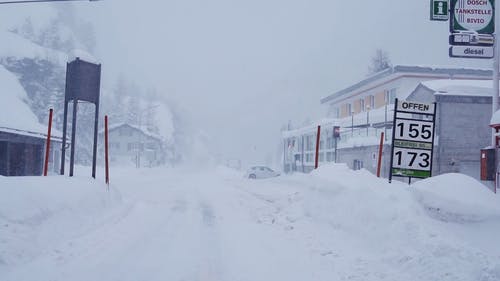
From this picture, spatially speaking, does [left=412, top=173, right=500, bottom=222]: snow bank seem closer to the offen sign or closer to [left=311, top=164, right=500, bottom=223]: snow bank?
[left=311, top=164, right=500, bottom=223]: snow bank

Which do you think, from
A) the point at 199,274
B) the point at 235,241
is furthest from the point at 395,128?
the point at 199,274

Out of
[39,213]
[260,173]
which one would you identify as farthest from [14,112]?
[260,173]

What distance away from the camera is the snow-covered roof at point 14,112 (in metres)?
20.8

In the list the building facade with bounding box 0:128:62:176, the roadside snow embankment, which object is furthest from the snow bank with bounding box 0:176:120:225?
the building facade with bounding box 0:128:62:176

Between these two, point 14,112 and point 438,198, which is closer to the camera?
point 438,198

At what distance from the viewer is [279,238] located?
9.73 m

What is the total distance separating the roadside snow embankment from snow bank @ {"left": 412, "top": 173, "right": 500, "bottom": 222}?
7251 millimetres

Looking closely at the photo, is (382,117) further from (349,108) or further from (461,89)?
(349,108)

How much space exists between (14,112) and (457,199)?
2275 cm

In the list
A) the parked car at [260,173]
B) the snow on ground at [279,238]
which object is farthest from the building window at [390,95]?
the snow on ground at [279,238]

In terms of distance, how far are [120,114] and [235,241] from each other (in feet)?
322

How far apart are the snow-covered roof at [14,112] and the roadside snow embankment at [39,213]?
10137 millimetres

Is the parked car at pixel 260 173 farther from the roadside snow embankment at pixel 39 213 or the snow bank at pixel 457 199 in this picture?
the snow bank at pixel 457 199

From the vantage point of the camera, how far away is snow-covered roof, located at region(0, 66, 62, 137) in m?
20.8
